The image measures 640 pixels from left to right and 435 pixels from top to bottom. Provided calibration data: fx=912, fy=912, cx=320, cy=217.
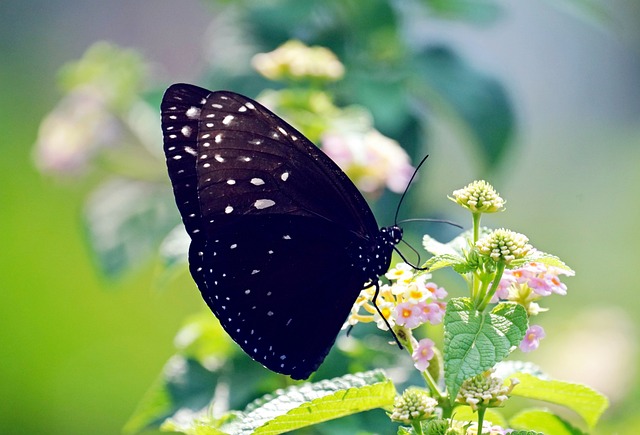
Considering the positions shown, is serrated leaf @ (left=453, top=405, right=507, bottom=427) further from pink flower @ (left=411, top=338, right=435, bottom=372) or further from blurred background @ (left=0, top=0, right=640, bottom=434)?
blurred background @ (left=0, top=0, right=640, bottom=434)

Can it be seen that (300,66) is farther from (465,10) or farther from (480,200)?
(480,200)

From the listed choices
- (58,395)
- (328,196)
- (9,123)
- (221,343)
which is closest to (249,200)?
(328,196)

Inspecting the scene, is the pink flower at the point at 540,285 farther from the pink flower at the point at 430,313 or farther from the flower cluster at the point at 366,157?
the flower cluster at the point at 366,157

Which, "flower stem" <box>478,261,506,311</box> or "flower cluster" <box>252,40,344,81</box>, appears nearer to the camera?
"flower stem" <box>478,261,506,311</box>

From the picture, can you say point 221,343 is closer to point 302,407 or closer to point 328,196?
point 328,196

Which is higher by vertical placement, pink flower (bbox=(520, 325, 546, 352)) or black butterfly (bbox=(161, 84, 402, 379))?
black butterfly (bbox=(161, 84, 402, 379))

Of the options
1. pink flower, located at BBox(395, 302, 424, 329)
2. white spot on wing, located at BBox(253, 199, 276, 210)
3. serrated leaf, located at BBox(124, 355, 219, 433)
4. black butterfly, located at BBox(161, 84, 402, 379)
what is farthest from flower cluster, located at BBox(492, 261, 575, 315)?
serrated leaf, located at BBox(124, 355, 219, 433)
